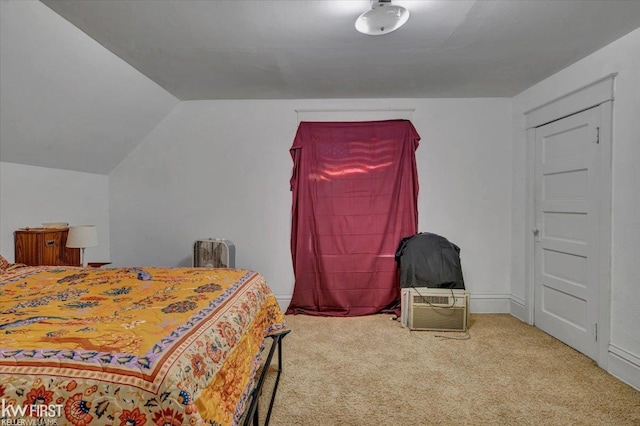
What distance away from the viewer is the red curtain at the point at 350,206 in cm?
360

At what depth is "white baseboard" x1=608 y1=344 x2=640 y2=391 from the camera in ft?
7.01

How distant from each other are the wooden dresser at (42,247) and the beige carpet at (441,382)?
84.7 inches

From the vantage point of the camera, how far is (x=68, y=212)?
10.5ft

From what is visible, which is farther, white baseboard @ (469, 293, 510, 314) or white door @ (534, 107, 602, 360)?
white baseboard @ (469, 293, 510, 314)

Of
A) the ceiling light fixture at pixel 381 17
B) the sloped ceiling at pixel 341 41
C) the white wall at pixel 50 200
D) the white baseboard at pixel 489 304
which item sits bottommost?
the white baseboard at pixel 489 304

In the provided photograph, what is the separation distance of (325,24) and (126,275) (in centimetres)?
207

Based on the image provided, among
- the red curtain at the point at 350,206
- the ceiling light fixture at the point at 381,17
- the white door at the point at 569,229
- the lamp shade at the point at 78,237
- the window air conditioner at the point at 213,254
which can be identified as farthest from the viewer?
the red curtain at the point at 350,206

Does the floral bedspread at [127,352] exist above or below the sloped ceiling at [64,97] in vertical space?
below

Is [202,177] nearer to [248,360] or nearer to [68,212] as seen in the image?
[68,212]

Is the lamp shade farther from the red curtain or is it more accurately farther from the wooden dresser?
the red curtain

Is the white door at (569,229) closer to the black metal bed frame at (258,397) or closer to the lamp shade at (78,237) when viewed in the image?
the black metal bed frame at (258,397)

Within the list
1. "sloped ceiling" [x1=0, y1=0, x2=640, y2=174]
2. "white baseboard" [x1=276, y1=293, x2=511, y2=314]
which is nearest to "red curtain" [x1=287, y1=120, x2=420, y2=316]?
"sloped ceiling" [x1=0, y1=0, x2=640, y2=174]

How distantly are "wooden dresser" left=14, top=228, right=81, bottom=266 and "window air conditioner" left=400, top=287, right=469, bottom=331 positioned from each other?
10.5 ft

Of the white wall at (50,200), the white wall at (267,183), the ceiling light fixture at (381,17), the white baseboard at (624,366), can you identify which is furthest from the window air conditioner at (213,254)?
the white baseboard at (624,366)
